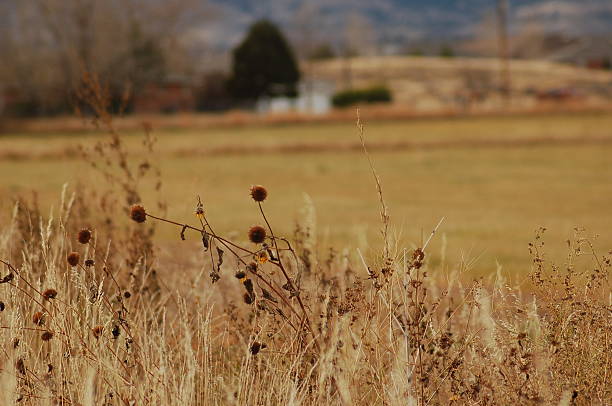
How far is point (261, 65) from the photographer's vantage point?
2781 inches

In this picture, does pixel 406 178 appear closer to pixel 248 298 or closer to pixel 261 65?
pixel 248 298

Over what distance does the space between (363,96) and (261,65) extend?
30.5 feet

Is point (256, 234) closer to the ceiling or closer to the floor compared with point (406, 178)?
closer to the ceiling

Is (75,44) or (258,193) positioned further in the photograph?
(75,44)

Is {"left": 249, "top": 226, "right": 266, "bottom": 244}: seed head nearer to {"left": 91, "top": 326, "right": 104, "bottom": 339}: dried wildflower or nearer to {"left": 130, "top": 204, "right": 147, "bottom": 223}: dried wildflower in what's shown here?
{"left": 130, "top": 204, "right": 147, "bottom": 223}: dried wildflower

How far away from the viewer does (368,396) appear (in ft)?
14.8

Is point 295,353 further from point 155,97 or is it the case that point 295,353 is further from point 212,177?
point 155,97

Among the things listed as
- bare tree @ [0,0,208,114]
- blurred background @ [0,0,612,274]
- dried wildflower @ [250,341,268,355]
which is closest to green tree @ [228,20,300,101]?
blurred background @ [0,0,612,274]

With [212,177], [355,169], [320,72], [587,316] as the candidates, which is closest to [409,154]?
[355,169]

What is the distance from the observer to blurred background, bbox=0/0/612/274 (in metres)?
14.5

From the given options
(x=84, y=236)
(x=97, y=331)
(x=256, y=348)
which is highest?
(x=84, y=236)

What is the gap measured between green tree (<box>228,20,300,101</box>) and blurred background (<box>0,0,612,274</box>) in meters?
0.13

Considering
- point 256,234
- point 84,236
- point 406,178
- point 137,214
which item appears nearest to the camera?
point 256,234

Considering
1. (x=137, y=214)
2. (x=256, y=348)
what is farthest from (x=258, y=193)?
(x=256, y=348)
